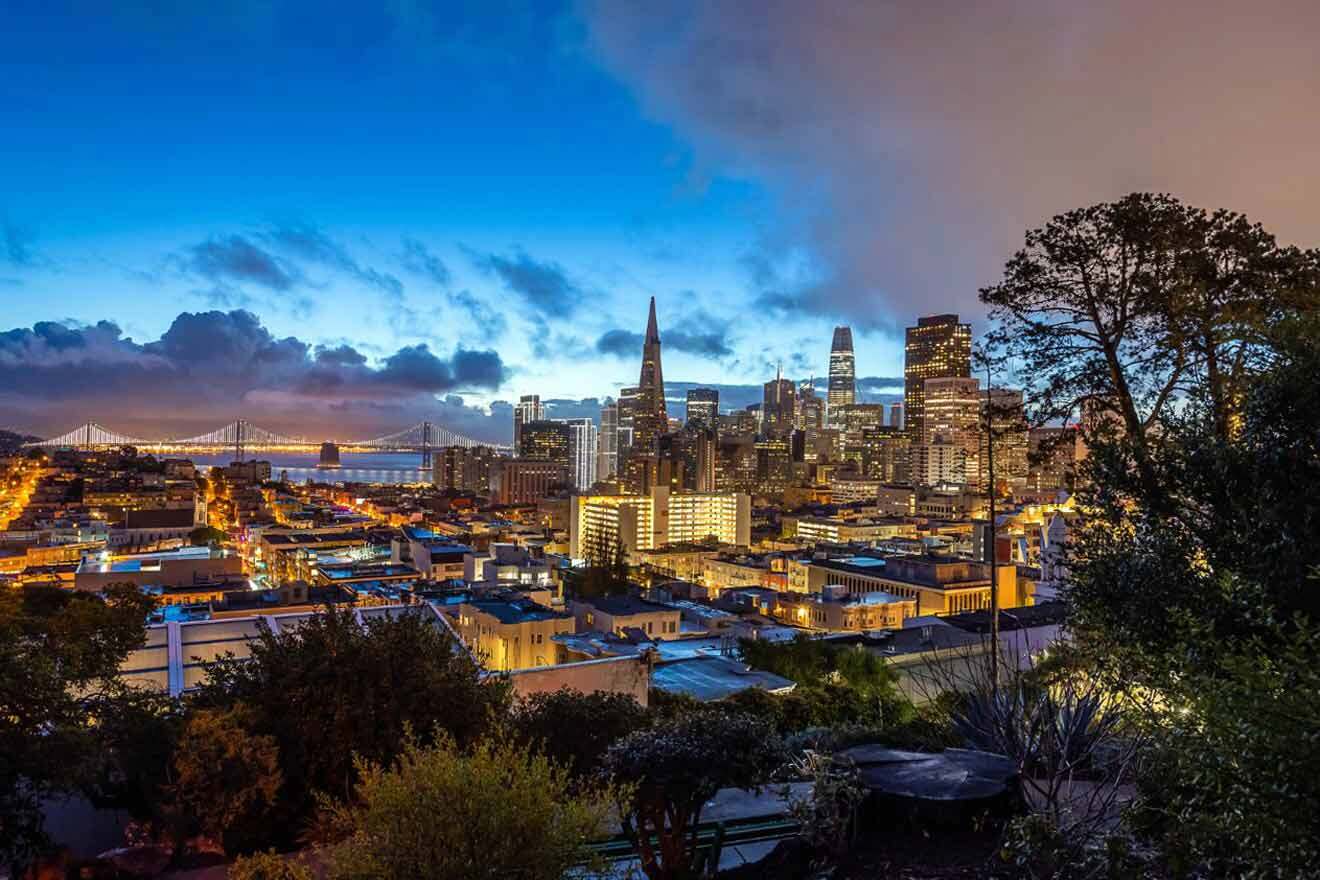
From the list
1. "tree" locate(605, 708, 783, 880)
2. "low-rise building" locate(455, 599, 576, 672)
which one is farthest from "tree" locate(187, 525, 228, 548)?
"tree" locate(605, 708, 783, 880)

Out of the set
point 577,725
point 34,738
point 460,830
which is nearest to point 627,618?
point 577,725

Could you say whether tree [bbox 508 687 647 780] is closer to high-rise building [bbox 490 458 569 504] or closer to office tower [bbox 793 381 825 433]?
high-rise building [bbox 490 458 569 504]

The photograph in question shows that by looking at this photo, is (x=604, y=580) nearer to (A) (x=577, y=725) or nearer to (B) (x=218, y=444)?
(A) (x=577, y=725)

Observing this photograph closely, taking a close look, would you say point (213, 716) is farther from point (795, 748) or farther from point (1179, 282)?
point (1179, 282)

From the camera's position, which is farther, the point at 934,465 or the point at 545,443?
the point at 545,443

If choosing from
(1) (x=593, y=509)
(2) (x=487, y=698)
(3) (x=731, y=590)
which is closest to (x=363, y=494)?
(1) (x=593, y=509)

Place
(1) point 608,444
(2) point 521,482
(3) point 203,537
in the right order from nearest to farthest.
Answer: (3) point 203,537, (2) point 521,482, (1) point 608,444
